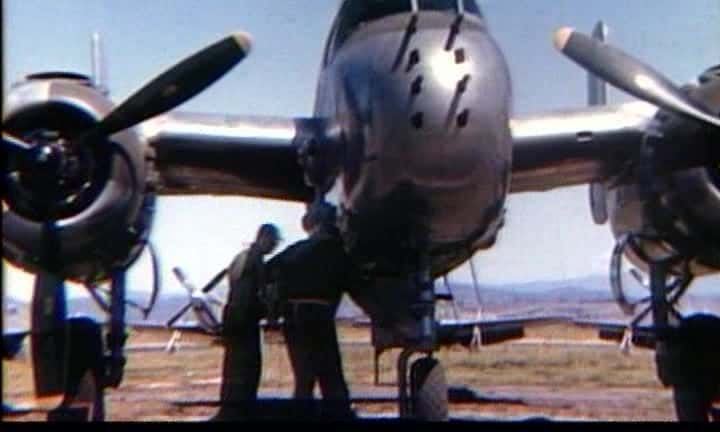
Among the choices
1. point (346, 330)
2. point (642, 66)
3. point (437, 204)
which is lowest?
point (346, 330)

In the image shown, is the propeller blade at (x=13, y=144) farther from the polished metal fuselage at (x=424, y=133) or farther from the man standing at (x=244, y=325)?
the polished metal fuselage at (x=424, y=133)

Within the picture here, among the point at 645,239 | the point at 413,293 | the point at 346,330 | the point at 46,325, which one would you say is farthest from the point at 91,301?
the point at 645,239

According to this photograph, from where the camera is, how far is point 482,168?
5.11 m

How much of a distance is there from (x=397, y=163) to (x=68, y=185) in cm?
184

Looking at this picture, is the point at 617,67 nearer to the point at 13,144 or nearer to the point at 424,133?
the point at 424,133

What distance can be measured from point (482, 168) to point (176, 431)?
1.94 m

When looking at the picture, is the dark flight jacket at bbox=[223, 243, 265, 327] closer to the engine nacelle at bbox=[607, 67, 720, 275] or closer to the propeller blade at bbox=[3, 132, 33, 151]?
the propeller blade at bbox=[3, 132, 33, 151]

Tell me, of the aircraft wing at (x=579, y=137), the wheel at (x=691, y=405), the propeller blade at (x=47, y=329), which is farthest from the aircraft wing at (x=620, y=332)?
the propeller blade at (x=47, y=329)

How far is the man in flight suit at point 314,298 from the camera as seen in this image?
→ 627 centimetres

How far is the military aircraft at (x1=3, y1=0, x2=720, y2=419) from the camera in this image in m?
5.15

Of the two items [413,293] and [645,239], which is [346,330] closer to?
[413,293]

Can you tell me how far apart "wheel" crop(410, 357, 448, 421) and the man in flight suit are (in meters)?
0.58

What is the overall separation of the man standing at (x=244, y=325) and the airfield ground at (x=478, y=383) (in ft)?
0.70

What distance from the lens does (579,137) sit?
6574 mm
